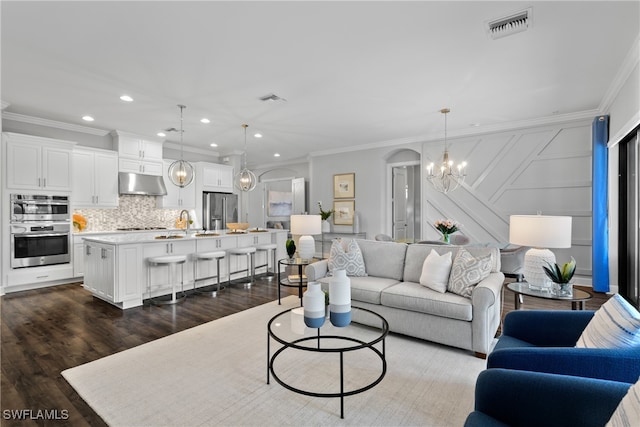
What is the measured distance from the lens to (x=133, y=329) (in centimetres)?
326

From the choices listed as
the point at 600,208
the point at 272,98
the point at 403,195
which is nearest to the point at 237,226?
the point at 272,98

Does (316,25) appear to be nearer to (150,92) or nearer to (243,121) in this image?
(150,92)

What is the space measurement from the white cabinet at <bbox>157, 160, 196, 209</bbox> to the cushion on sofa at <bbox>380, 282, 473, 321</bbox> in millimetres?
5771

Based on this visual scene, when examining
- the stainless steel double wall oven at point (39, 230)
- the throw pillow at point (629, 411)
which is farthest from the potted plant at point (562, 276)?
the stainless steel double wall oven at point (39, 230)

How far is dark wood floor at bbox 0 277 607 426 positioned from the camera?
2.06 m

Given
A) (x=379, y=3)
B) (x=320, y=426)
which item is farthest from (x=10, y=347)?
(x=379, y=3)

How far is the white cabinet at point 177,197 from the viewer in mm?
7066

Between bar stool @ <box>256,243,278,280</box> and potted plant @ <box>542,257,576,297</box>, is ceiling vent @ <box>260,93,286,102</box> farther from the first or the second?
potted plant @ <box>542,257,576,297</box>

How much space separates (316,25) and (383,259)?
2.48 meters

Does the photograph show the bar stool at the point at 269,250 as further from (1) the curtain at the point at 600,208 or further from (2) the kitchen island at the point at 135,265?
(1) the curtain at the point at 600,208

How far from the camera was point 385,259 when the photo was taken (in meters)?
3.66

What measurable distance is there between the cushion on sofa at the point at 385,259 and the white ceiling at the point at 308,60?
1.99 m

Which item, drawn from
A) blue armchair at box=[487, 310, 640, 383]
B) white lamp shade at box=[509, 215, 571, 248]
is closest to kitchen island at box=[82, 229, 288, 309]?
blue armchair at box=[487, 310, 640, 383]

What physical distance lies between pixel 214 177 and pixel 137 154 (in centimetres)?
183
